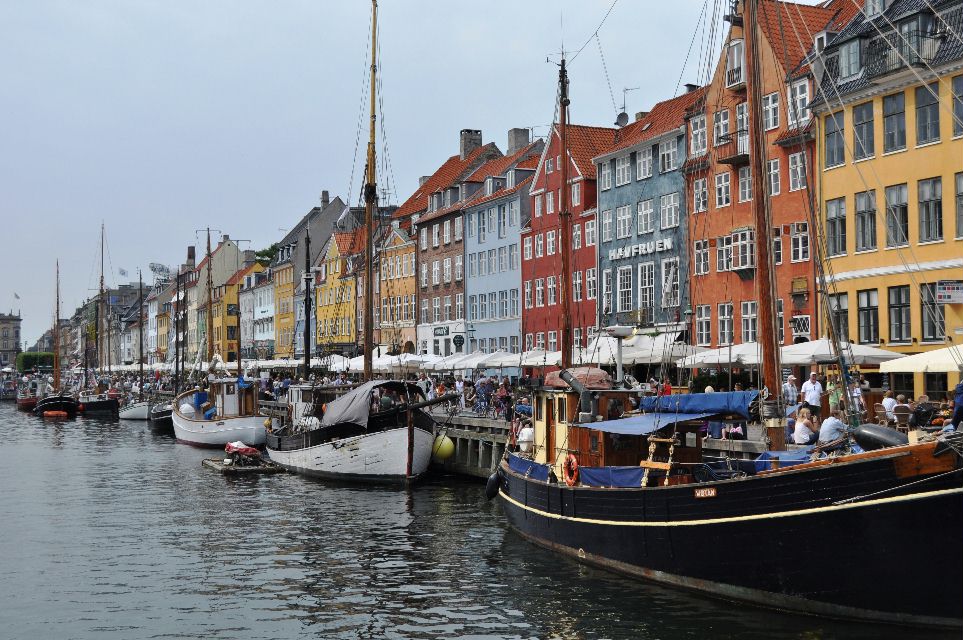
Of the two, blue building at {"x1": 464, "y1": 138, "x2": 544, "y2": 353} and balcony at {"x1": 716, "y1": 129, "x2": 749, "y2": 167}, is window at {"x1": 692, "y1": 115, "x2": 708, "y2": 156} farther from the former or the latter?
blue building at {"x1": 464, "y1": 138, "x2": 544, "y2": 353}

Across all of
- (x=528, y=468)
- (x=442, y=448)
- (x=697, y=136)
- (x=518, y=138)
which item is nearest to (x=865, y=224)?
(x=697, y=136)

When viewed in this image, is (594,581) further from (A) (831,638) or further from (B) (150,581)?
(B) (150,581)

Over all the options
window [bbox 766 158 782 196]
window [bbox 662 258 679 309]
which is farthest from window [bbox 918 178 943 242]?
window [bbox 662 258 679 309]

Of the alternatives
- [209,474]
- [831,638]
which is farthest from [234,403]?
[831,638]

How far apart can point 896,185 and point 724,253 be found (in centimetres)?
1169

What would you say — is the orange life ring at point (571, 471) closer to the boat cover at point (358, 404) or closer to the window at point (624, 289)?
the boat cover at point (358, 404)

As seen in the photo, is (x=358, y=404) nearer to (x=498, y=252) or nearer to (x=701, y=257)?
(x=701, y=257)

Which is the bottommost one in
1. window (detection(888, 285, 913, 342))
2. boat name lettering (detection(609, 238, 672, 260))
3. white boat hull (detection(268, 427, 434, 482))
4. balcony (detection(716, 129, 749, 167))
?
white boat hull (detection(268, 427, 434, 482))

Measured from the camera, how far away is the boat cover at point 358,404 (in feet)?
124

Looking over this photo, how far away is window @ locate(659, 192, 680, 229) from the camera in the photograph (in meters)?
54.4

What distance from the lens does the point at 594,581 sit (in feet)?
67.1

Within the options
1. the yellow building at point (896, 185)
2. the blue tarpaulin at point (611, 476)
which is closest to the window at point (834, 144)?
the yellow building at point (896, 185)

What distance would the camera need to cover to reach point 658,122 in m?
57.9

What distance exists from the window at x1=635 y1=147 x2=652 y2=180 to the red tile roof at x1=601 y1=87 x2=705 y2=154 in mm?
633
